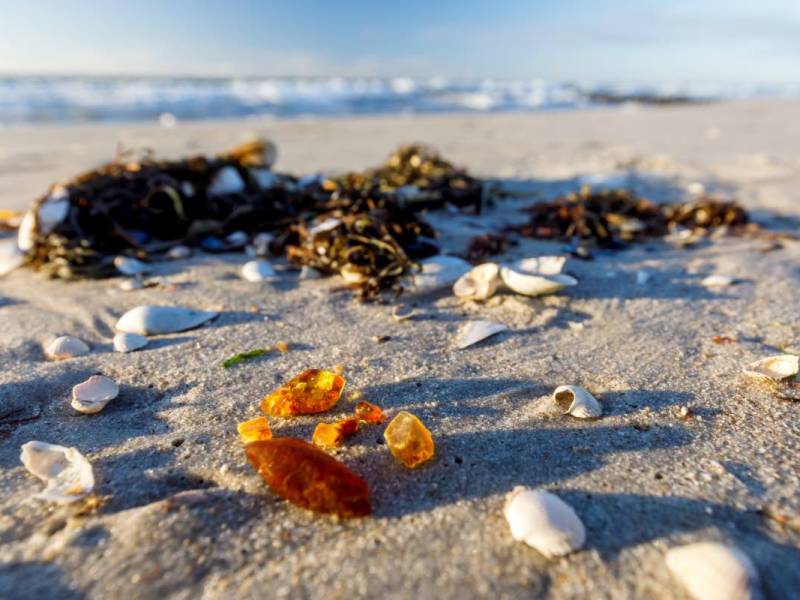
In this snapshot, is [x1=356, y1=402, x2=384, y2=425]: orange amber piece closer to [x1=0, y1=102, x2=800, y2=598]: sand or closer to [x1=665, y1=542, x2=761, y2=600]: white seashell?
[x1=0, y1=102, x2=800, y2=598]: sand

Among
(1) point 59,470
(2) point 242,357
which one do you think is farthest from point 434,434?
(1) point 59,470

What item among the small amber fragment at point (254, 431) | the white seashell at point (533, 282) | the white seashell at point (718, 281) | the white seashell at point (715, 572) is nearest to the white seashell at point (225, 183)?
the white seashell at point (533, 282)

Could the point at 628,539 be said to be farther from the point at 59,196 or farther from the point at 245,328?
the point at 59,196

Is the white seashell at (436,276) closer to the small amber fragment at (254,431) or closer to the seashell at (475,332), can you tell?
the seashell at (475,332)

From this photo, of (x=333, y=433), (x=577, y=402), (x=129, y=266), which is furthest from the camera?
(x=129, y=266)

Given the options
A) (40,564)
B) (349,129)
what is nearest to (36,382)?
(40,564)

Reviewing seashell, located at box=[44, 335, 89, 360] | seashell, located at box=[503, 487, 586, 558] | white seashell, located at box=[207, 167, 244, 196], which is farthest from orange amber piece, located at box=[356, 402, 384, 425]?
white seashell, located at box=[207, 167, 244, 196]

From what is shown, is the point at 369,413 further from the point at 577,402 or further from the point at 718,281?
the point at 718,281

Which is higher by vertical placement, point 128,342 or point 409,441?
point 409,441
